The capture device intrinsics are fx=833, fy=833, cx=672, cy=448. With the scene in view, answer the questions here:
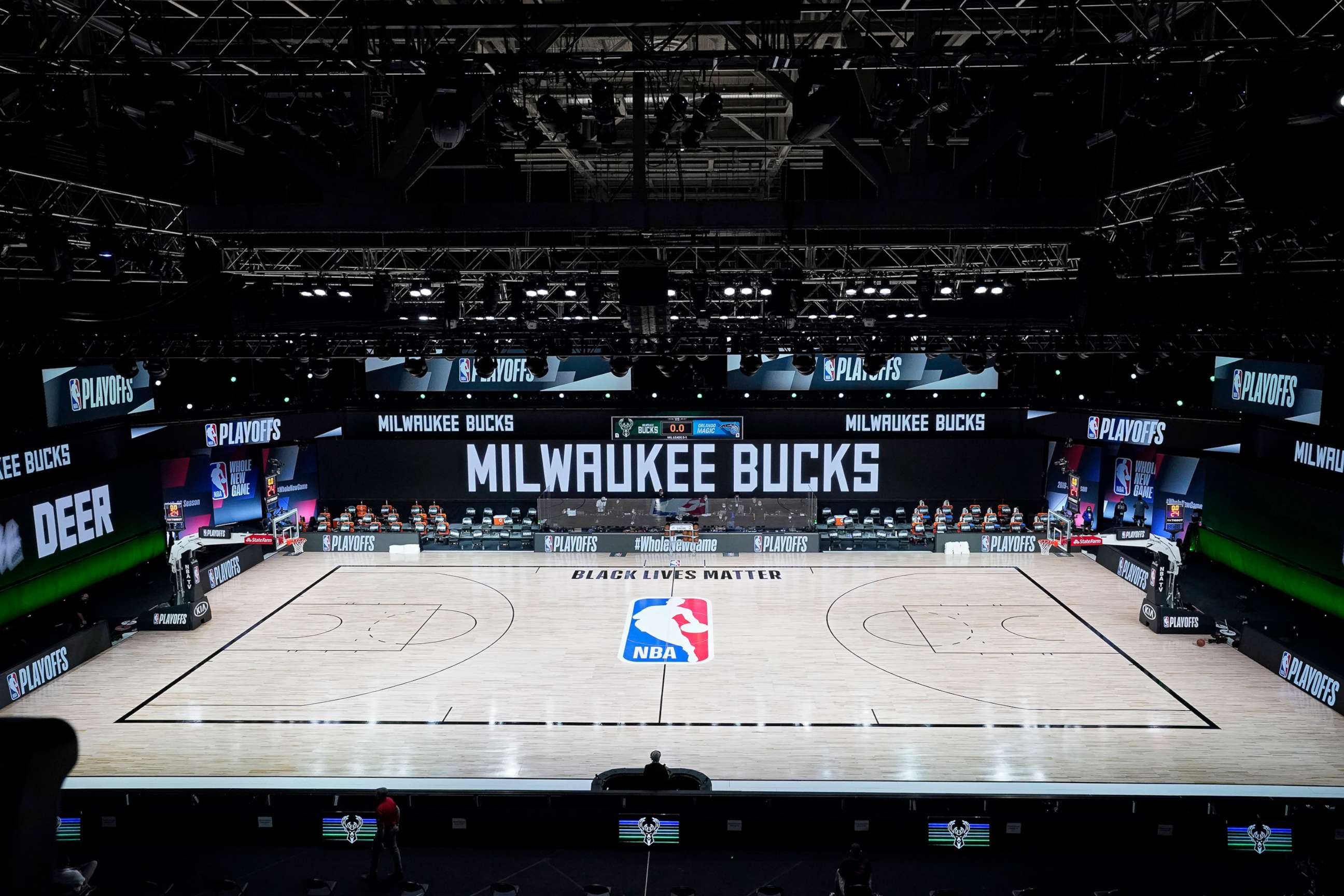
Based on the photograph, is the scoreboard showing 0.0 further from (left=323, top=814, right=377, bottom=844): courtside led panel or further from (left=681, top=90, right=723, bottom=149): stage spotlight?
(left=323, top=814, right=377, bottom=844): courtside led panel

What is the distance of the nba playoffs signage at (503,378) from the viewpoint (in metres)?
28.5

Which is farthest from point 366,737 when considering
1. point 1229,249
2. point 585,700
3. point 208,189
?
point 1229,249

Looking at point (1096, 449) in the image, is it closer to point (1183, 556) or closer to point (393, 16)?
point (1183, 556)

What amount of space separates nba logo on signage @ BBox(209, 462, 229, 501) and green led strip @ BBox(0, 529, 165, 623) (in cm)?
192

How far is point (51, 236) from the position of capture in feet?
38.8

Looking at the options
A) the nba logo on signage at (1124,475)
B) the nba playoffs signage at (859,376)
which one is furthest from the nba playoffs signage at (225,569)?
the nba logo on signage at (1124,475)

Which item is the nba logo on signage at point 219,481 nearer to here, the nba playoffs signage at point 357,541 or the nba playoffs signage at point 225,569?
the nba playoffs signage at point 225,569

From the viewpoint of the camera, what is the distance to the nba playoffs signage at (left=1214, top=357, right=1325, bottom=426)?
19797 mm

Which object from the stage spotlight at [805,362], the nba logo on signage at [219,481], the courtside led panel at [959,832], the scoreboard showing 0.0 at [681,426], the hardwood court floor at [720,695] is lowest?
the hardwood court floor at [720,695]

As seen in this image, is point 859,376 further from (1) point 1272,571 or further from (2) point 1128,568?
(1) point 1272,571

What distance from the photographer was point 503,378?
2870cm

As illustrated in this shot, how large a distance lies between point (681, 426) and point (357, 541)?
1071 centimetres

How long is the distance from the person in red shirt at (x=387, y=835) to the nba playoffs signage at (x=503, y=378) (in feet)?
65.6

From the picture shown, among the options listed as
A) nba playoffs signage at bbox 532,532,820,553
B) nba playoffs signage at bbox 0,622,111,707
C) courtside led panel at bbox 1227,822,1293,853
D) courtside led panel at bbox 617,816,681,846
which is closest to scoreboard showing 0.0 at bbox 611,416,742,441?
nba playoffs signage at bbox 532,532,820,553
